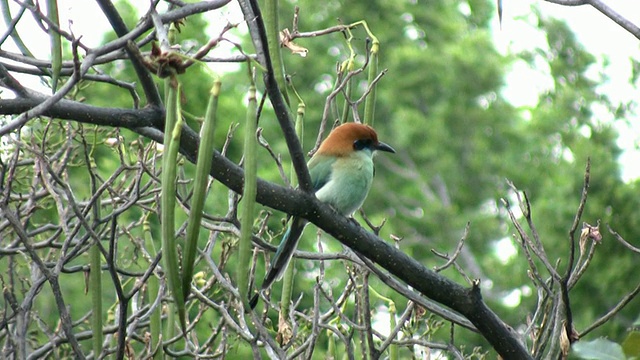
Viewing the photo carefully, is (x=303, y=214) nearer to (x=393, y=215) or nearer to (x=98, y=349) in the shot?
(x=98, y=349)

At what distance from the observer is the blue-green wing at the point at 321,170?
454cm

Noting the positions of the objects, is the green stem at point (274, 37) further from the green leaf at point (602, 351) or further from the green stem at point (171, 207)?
the green leaf at point (602, 351)

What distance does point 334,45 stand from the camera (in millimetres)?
21812

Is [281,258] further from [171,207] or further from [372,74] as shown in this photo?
[171,207]

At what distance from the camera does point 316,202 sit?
2.94 meters

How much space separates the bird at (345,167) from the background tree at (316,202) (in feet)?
0.62

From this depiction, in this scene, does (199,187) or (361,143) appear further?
(361,143)

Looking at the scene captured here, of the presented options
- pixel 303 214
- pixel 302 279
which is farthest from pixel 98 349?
pixel 302 279

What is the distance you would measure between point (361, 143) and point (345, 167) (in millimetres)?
232

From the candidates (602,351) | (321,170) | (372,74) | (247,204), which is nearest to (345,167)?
(321,170)

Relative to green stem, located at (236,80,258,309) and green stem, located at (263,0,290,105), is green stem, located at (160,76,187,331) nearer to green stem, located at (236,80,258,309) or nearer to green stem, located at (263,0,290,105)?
green stem, located at (236,80,258,309)

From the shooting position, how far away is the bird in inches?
172

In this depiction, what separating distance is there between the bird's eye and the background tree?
0.25 m

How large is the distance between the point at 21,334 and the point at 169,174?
2.05m
